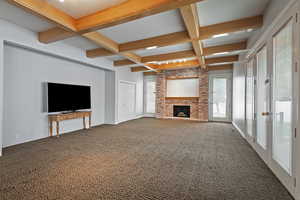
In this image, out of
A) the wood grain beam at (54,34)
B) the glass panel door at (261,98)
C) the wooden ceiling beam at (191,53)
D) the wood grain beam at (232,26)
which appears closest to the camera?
the glass panel door at (261,98)

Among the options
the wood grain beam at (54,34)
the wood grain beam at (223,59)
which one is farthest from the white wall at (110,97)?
the wood grain beam at (223,59)

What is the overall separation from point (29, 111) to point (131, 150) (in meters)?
3.14

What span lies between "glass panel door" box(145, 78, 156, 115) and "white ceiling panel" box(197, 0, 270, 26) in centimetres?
628

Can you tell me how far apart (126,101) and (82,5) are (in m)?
5.58

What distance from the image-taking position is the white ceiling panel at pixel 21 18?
8.77 feet

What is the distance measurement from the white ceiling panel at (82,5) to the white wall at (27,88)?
2.21 meters

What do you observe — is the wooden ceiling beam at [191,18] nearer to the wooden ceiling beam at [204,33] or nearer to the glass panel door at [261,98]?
the wooden ceiling beam at [204,33]

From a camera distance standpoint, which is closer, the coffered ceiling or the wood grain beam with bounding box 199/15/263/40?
the coffered ceiling

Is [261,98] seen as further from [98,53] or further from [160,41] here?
[98,53]

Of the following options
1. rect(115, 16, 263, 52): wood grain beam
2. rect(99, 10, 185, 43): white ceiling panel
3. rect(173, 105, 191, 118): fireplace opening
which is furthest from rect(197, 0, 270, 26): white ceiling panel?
rect(173, 105, 191, 118): fireplace opening

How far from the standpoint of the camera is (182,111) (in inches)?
335

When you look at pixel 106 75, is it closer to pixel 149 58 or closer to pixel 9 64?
pixel 149 58

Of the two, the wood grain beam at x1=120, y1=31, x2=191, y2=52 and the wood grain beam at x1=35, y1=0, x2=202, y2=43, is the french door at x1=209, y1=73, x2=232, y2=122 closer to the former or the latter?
the wood grain beam at x1=120, y1=31, x2=191, y2=52

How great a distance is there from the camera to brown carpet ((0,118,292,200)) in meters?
1.88
